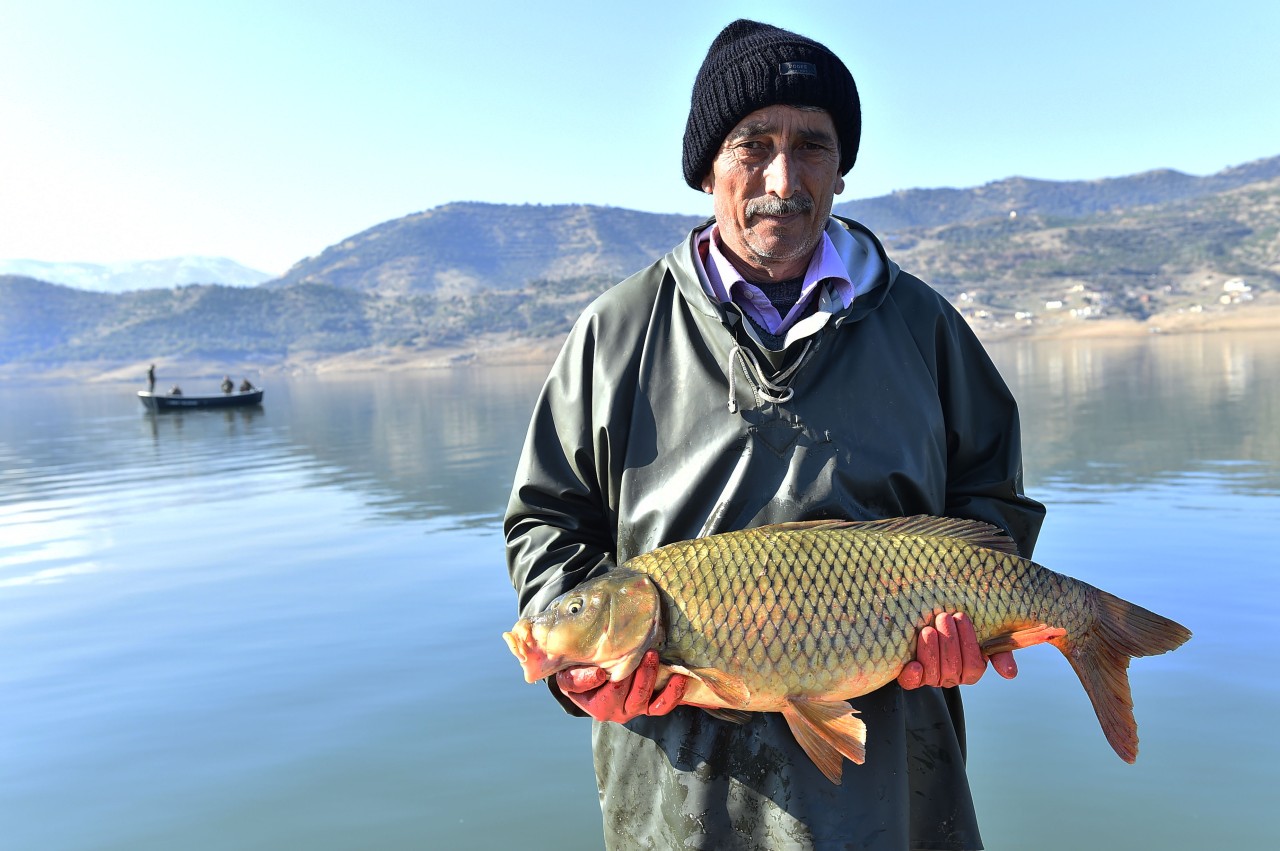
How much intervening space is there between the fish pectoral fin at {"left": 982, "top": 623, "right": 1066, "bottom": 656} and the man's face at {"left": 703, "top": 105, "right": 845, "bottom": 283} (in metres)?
1.13

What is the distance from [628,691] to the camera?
2455 mm

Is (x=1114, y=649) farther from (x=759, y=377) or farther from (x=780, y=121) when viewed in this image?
(x=780, y=121)

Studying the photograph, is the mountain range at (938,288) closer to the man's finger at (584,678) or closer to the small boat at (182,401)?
the small boat at (182,401)

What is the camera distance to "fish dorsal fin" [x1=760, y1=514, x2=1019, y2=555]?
2564mm

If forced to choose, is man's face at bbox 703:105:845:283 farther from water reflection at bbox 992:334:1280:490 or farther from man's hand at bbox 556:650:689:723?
water reflection at bbox 992:334:1280:490

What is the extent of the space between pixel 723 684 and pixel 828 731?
0.28m

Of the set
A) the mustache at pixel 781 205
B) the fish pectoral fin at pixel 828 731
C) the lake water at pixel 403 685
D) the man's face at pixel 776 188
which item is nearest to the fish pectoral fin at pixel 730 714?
the fish pectoral fin at pixel 828 731

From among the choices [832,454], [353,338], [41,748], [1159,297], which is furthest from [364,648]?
[353,338]

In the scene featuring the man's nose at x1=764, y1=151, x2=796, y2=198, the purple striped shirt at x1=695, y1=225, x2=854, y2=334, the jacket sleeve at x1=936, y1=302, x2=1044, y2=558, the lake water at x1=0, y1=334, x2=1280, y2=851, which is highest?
the man's nose at x1=764, y1=151, x2=796, y2=198

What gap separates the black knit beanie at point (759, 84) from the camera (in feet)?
9.06

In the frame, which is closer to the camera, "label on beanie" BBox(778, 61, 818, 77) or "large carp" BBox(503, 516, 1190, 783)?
"large carp" BBox(503, 516, 1190, 783)

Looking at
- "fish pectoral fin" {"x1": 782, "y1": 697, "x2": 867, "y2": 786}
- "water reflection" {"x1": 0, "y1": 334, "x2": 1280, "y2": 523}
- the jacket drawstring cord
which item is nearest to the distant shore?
"water reflection" {"x1": 0, "y1": 334, "x2": 1280, "y2": 523}

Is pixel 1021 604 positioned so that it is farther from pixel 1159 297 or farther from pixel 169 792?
pixel 1159 297

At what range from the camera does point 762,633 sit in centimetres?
252
